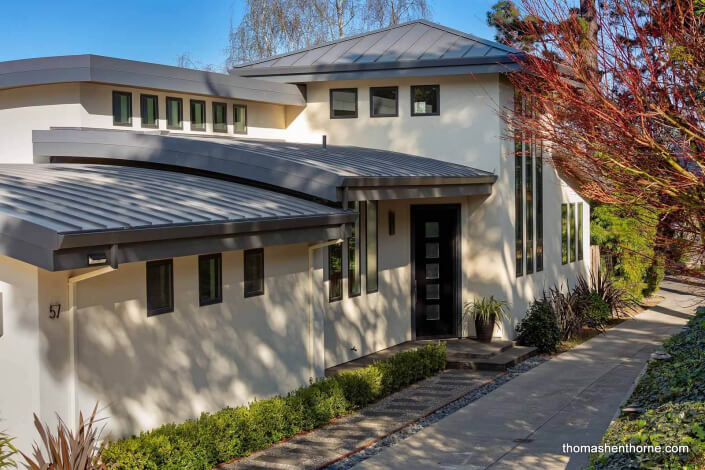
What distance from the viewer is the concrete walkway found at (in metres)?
10.2

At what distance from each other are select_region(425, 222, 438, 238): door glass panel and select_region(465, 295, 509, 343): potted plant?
1.70m

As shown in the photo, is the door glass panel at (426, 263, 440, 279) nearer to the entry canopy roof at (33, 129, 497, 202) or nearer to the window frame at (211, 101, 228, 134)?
the entry canopy roof at (33, 129, 497, 202)

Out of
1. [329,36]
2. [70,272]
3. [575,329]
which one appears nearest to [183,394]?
[70,272]

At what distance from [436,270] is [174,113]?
6.38 m

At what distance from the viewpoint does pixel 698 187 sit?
26.2 ft

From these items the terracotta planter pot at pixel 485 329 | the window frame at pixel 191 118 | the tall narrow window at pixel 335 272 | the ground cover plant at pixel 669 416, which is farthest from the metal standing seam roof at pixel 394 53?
the ground cover plant at pixel 669 416

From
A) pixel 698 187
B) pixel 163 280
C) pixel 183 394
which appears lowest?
pixel 183 394

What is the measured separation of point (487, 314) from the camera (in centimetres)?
1758

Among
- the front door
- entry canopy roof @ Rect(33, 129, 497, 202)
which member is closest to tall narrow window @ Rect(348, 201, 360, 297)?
entry canopy roof @ Rect(33, 129, 497, 202)

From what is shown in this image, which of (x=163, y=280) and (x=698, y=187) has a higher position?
(x=698, y=187)

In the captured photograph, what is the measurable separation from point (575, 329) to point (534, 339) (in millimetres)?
2068

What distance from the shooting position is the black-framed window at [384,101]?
18.7m

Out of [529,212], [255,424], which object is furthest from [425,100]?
[255,424]

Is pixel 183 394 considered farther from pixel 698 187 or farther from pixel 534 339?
pixel 534 339
